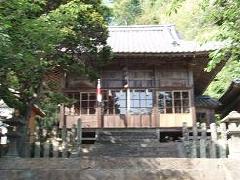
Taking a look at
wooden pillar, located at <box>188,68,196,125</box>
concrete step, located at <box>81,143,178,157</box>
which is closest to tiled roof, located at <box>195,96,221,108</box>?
wooden pillar, located at <box>188,68,196,125</box>

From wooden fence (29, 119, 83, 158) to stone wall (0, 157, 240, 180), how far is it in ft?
3.79

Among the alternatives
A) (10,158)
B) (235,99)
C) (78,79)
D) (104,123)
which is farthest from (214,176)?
(235,99)

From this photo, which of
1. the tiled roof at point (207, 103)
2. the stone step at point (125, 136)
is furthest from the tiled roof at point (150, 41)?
the stone step at point (125, 136)

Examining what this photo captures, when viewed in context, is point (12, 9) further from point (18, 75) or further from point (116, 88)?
point (116, 88)

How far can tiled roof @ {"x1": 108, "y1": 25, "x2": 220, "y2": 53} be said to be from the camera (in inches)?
755

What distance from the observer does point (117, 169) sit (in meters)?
9.40

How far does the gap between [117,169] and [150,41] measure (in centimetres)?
1470

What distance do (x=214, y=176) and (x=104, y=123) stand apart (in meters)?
10.5

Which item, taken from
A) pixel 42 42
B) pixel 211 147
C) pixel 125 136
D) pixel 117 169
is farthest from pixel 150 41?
pixel 117 169

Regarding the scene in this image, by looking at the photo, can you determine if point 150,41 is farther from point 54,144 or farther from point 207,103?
point 54,144

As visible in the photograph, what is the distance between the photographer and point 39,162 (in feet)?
31.3

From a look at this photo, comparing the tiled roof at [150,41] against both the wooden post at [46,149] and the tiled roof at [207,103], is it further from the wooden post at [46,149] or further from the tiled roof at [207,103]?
the wooden post at [46,149]

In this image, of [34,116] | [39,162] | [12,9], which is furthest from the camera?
[34,116]

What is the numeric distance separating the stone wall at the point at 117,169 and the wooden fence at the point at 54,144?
45.5 inches
